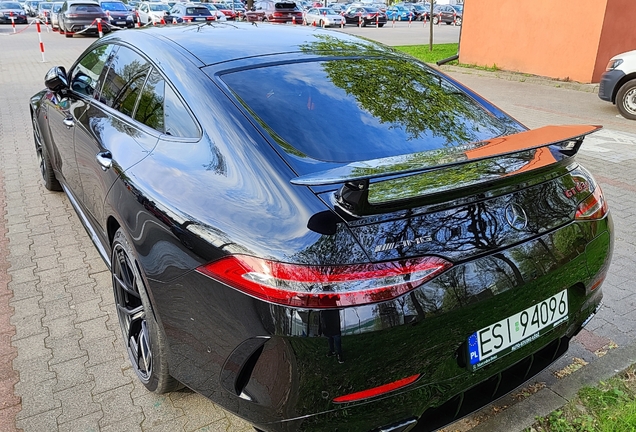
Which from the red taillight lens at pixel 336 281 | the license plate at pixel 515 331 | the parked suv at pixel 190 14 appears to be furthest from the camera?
the parked suv at pixel 190 14

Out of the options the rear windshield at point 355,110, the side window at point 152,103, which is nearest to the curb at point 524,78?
the rear windshield at point 355,110

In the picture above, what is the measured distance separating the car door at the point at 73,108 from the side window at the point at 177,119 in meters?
1.22

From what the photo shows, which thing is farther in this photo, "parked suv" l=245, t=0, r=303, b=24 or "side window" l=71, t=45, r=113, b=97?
"parked suv" l=245, t=0, r=303, b=24

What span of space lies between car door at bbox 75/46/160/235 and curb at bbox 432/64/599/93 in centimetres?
1049

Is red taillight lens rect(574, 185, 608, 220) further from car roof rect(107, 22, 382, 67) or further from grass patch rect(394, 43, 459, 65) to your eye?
grass patch rect(394, 43, 459, 65)

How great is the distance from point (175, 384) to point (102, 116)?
5.22 ft

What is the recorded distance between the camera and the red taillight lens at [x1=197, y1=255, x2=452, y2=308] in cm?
148

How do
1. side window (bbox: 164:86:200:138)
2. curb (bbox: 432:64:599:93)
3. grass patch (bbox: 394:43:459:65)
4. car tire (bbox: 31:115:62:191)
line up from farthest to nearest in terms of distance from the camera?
1. grass patch (bbox: 394:43:459:65)
2. curb (bbox: 432:64:599:93)
3. car tire (bbox: 31:115:62:191)
4. side window (bbox: 164:86:200:138)

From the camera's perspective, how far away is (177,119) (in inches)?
88.7

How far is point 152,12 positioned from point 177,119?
27.3 m

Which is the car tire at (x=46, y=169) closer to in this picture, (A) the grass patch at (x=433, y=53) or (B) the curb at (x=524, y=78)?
(B) the curb at (x=524, y=78)

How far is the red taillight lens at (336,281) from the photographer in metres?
1.48

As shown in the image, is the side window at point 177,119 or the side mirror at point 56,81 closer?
the side window at point 177,119

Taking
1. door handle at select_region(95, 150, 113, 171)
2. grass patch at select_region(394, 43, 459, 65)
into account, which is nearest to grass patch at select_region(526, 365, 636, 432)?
door handle at select_region(95, 150, 113, 171)
